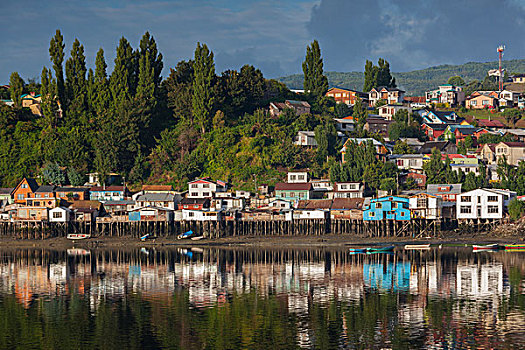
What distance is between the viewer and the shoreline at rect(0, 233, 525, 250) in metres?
91.4

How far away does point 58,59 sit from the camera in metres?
123

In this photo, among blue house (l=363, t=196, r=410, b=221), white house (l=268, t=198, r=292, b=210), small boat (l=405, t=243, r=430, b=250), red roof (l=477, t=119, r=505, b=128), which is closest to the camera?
small boat (l=405, t=243, r=430, b=250)

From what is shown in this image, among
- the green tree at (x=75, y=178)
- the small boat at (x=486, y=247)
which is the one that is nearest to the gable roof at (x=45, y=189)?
the green tree at (x=75, y=178)

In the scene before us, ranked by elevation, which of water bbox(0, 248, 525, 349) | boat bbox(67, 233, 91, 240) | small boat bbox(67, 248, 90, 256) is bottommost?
water bbox(0, 248, 525, 349)

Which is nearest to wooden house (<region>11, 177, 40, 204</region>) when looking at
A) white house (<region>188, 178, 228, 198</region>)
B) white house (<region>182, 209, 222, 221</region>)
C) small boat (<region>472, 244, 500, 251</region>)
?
white house (<region>188, 178, 228, 198</region>)

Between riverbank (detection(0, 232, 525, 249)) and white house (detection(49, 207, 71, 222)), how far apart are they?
10.2 ft

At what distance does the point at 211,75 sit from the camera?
122062 millimetres

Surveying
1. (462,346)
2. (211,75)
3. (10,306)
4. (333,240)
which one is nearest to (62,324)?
(10,306)

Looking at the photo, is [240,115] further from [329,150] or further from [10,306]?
[10,306]

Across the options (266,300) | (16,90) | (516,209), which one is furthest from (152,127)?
(266,300)

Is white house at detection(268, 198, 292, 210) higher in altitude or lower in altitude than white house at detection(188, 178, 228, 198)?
lower

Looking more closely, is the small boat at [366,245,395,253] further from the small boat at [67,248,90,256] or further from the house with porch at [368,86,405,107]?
the house with porch at [368,86,405,107]

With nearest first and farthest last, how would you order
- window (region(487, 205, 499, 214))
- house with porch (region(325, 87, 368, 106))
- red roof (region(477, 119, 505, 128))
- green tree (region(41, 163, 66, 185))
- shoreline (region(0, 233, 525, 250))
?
1. shoreline (region(0, 233, 525, 250))
2. window (region(487, 205, 499, 214))
3. green tree (region(41, 163, 66, 185))
4. red roof (region(477, 119, 505, 128))
5. house with porch (region(325, 87, 368, 106))

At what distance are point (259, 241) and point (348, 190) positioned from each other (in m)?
17.0
